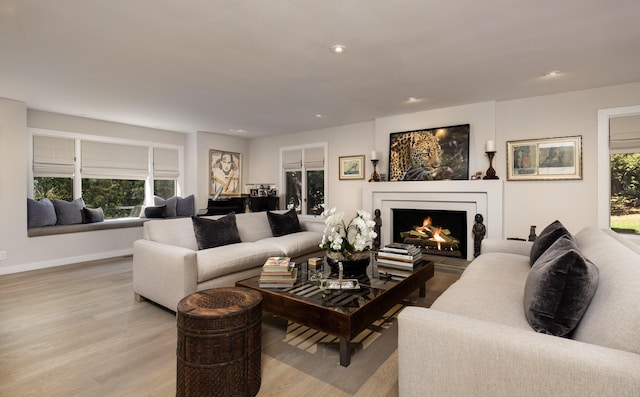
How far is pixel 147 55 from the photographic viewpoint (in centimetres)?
281

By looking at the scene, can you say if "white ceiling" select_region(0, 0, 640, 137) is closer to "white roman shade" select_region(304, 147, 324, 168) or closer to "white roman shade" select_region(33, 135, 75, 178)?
"white roman shade" select_region(33, 135, 75, 178)

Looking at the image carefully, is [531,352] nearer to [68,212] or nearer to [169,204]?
[68,212]

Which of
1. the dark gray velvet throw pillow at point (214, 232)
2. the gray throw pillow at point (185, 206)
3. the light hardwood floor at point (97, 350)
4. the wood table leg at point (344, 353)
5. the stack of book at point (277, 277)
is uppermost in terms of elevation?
the gray throw pillow at point (185, 206)

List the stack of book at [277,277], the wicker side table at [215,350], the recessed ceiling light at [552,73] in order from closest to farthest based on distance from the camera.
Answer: the wicker side table at [215,350] → the stack of book at [277,277] → the recessed ceiling light at [552,73]

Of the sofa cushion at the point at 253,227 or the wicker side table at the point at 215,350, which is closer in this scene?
the wicker side table at the point at 215,350

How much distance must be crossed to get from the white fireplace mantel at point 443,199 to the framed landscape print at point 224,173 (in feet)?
10.6

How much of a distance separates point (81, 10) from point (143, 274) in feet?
7.29

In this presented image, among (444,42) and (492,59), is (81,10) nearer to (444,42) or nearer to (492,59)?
(444,42)

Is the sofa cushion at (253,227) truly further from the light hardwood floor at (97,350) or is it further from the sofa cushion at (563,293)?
the sofa cushion at (563,293)

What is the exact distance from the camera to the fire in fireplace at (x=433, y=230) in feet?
15.5

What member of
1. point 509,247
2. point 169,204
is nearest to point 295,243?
point 509,247

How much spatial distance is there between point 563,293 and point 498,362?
1.40 ft

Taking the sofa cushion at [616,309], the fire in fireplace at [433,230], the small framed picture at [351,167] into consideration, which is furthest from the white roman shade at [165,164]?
the sofa cushion at [616,309]

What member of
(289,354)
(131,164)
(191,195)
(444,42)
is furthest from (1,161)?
(444,42)
